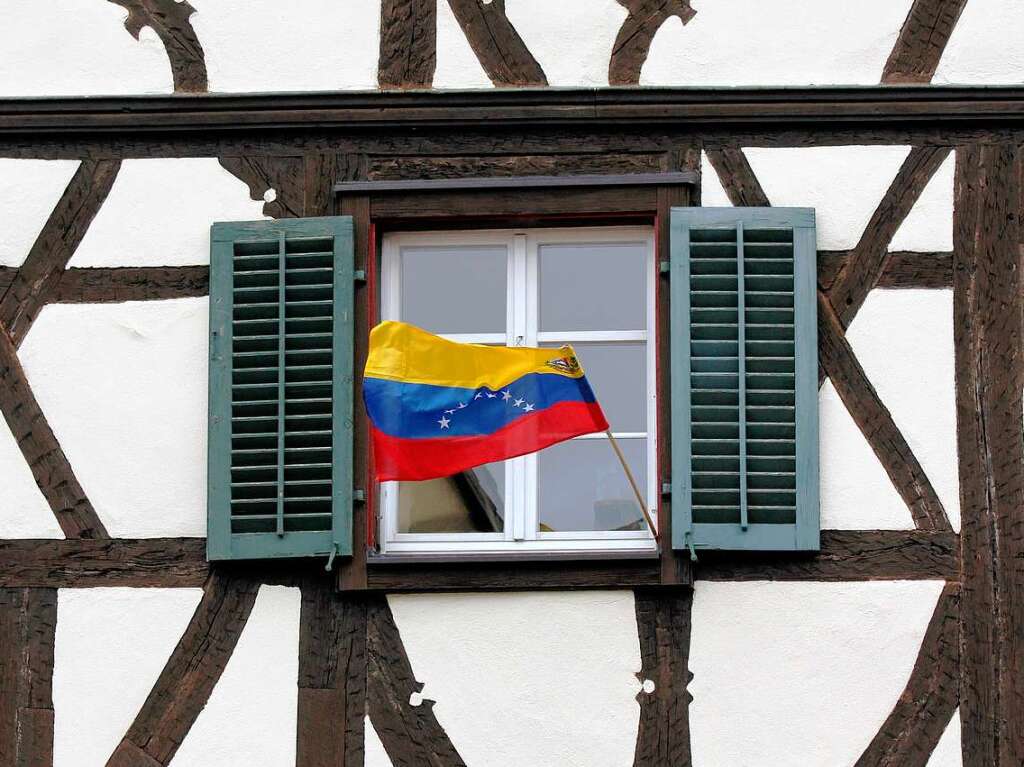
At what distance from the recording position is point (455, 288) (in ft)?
25.8

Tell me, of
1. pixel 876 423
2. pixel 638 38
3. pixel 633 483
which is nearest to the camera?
pixel 633 483

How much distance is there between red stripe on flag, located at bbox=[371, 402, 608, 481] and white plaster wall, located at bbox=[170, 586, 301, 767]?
650mm

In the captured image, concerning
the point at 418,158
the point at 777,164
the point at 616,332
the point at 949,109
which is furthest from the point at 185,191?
the point at 949,109

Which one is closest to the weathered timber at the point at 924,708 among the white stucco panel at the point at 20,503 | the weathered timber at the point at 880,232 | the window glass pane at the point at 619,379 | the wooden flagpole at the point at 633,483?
the wooden flagpole at the point at 633,483

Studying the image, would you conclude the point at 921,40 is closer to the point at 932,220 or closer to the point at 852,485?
the point at 932,220

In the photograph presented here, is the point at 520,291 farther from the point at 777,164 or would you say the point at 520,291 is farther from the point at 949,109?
the point at 949,109

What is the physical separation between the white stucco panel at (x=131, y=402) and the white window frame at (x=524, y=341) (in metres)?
0.69

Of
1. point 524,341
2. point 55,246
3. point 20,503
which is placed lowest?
point 20,503

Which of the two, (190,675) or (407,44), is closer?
(190,675)

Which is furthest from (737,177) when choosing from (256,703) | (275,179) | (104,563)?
(104,563)

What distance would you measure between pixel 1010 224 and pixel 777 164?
32.7 inches

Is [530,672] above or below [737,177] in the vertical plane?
below

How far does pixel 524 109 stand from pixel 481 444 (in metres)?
1.29

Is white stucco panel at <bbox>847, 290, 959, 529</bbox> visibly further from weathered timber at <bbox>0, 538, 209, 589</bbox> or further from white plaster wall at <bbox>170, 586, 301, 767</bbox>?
weathered timber at <bbox>0, 538, 209, 589</bbox>
